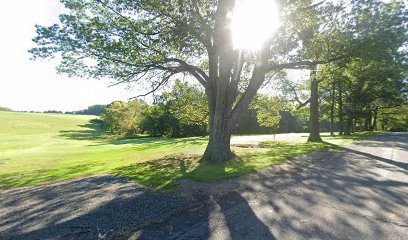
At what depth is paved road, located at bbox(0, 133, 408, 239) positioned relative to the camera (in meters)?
4.41

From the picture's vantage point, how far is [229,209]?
18.1 feet

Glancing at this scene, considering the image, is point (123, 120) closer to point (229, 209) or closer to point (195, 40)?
point (195, 40)

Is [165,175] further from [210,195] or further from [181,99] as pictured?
[181,99]

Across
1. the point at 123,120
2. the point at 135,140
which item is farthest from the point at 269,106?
the point at 123,120

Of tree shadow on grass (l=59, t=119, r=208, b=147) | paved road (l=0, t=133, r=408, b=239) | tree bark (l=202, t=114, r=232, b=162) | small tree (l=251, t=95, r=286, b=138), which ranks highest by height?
small tree (l=251, t=95, r=286, b=138)

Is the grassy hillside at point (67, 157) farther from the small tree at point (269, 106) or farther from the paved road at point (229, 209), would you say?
the small tree at point (269, 106)

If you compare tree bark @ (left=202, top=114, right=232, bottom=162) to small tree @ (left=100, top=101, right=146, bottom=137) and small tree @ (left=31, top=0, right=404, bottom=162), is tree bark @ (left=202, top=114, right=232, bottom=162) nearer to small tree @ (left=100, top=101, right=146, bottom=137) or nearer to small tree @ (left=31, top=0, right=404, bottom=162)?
small tree @ (left=31, top=0, right=404, bottom=162)

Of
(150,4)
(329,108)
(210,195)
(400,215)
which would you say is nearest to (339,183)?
(400,215)

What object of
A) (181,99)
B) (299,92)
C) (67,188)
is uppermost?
(299,92)

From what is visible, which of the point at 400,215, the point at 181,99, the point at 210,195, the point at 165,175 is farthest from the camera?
the point at 181,99

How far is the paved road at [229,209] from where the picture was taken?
441 cm

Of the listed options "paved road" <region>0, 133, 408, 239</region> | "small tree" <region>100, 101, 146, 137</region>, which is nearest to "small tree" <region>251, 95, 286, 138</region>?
"paved road" <region>0, 133, 408, 239</region>

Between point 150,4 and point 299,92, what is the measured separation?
23601mm

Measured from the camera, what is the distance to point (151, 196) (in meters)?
6.82
